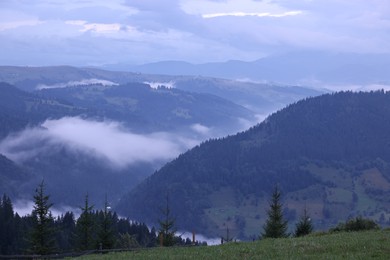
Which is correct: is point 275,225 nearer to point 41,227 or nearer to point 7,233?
point 41,227

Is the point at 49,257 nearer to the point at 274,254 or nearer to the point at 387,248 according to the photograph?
the point at 274,254

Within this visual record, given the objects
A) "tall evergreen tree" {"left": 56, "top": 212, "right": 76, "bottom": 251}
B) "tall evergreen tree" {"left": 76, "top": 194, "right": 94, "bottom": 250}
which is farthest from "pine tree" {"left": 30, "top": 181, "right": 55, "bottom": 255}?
"tall evergreen tree" {"left": 56, "top": 212, "right": 76, "bottom": 251}

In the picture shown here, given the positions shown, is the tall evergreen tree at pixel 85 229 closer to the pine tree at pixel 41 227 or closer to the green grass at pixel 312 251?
the pine tree at pixel 41 227

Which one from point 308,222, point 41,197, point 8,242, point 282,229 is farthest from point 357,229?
point 8,242

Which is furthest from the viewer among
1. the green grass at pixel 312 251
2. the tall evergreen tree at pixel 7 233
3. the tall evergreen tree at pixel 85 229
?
the tall evergreen tree at pixel 7 233

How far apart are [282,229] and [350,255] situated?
134 feet

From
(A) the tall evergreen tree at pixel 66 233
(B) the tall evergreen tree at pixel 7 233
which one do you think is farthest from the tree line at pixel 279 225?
(B) the tall evergreen tree at pixel 7 233

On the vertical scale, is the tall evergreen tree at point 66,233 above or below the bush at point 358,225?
above

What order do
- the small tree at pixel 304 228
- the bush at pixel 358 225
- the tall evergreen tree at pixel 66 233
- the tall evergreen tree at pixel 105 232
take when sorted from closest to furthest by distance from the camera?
the bush at pixel 358 225 < the small tree at pixel 304 228 < the tall evergreen tree at pixel 105 232 < the tall evergreen tree at pixel 66 233

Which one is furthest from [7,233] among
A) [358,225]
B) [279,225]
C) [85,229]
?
[358,225]

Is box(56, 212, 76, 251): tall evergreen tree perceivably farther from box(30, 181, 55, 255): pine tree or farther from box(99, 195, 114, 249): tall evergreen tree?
box(30, 181, 55, 255): pine tree

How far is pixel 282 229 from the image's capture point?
70.4 meters

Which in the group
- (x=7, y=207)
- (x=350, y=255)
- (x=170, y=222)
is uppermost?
(x=7, y=207)

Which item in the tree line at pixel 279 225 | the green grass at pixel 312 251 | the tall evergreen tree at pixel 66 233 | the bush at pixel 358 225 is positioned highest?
the tall evergreen tree at pixel 66 233
